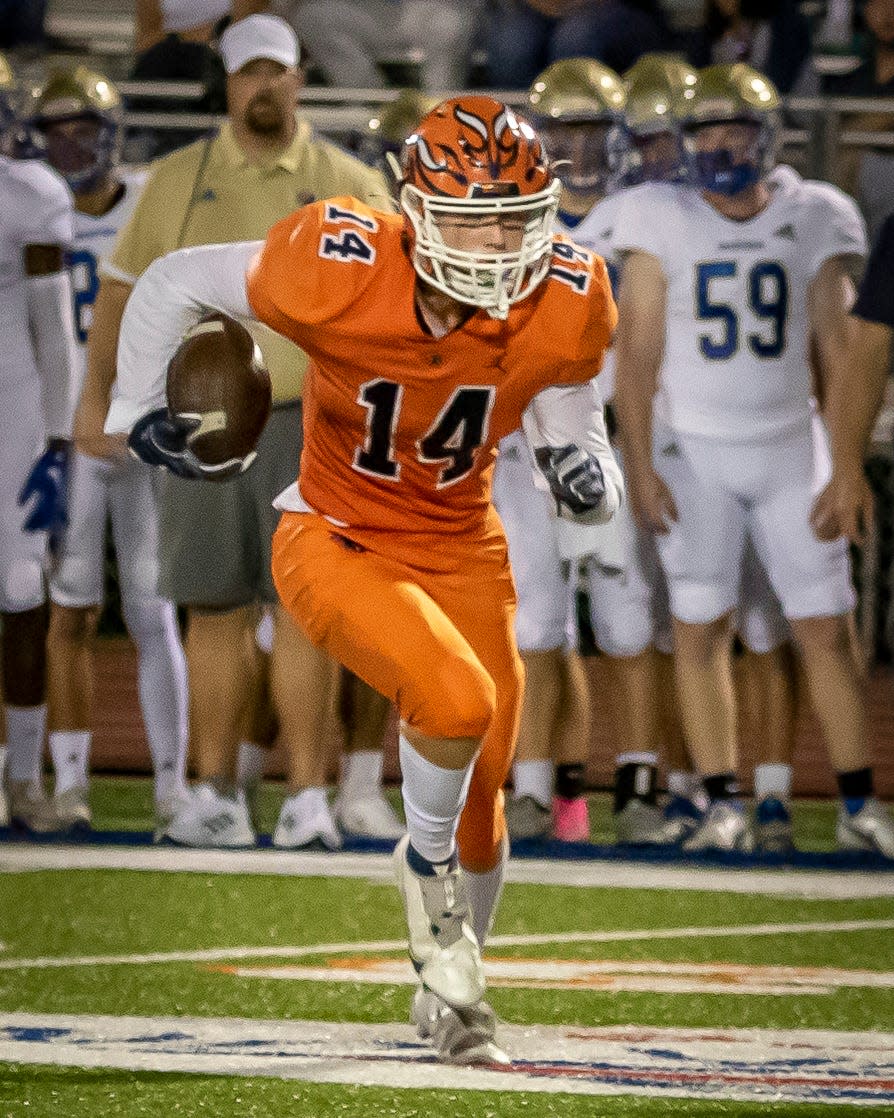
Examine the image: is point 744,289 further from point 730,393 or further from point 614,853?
point 614,853

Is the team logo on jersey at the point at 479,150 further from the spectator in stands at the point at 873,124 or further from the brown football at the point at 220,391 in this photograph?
the spectator in stands at the point at 873,124

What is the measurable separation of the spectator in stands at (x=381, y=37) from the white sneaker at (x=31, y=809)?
14.0 feet

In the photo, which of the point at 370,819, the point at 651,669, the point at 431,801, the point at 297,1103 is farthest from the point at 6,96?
the point at 297,1103

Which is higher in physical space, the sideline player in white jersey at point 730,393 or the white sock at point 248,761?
the sideline player in white jersey at point 730,393

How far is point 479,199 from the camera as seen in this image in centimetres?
376

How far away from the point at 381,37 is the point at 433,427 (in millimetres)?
6296

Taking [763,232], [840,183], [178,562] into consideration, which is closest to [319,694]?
[178,562]

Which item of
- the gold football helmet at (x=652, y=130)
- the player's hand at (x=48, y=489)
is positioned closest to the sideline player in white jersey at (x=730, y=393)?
the gold football helmet at (x=652, y=130)

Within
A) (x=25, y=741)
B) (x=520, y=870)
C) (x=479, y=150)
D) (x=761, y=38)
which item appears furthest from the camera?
(x=761, y=38)

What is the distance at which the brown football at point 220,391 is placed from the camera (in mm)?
4035

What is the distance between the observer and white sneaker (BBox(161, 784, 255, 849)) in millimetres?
6094

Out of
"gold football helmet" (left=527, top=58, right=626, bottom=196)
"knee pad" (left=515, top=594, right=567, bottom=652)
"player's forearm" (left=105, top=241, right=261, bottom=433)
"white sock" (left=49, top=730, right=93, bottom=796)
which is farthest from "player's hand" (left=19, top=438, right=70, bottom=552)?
"player's forearm" (left=105, top=241, right=261, bottom=433)

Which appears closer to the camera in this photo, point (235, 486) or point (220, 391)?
point (220, 391)

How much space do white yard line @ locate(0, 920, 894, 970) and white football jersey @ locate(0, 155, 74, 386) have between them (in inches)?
89.3
